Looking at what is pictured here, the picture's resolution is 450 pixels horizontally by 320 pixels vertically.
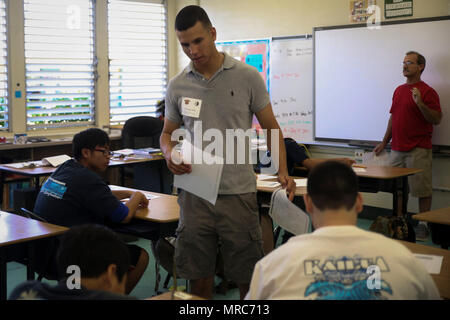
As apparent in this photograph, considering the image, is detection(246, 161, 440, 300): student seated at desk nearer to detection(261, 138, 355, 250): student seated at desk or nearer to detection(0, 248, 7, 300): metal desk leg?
detection(0, 248, 7, 300): metal desk leg

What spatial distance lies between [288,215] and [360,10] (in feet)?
15.2

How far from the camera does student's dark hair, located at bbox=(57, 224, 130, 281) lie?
71.7 inches

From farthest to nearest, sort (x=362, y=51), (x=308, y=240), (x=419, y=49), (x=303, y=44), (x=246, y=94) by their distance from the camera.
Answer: (x=303, y=44) → (x=362, y=51) → (x=419, y=49) → (x=246, y=94) → (x=308, y=240)

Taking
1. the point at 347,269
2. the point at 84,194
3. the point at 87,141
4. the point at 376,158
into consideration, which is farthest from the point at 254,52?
the point at 347,269

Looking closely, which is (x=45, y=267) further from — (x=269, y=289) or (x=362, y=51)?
(x=362, y=51)

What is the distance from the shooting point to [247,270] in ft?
8.39

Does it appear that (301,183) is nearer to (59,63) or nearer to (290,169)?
(290,169)

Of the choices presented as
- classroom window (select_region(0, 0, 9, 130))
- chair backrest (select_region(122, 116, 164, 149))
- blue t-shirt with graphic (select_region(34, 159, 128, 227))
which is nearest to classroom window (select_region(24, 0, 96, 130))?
classroom window (select_region(0, 0, 9, 130))

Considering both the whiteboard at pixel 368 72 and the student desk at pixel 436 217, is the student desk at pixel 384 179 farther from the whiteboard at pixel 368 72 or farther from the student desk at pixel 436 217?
the student desk at pixel 436 217

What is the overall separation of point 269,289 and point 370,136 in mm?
5235

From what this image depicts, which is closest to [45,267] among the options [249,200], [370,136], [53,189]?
[53,189]

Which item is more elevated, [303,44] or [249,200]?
[303,44]

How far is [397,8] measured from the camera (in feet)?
20.3

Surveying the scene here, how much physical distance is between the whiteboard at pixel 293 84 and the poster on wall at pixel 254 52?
3.8 inches
